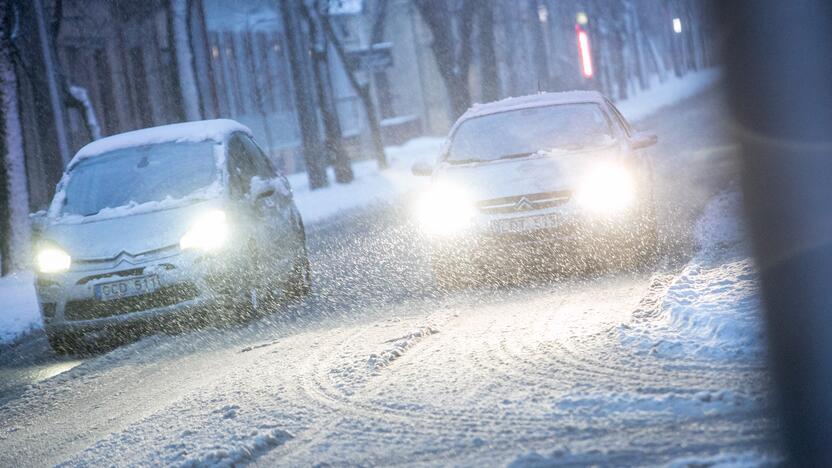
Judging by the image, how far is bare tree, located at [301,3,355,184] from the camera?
27000 millimetres

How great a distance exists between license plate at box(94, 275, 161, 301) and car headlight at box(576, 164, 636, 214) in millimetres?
3404

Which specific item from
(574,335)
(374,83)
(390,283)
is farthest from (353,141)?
(574,335)

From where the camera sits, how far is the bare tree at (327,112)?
2700 centimetres

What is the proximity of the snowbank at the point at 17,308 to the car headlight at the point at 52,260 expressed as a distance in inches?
54.7

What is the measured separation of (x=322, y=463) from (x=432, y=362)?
1969 mm

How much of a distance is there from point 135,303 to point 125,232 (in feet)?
1.95

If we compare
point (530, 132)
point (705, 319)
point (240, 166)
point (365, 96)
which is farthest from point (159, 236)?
point (365, 96)

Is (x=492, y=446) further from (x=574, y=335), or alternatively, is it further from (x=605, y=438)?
(x=574, y=335)

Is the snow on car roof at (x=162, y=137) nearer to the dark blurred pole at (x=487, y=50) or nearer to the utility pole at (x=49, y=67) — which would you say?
the utility pole at (x=49, y=67)

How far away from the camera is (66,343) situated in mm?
9320

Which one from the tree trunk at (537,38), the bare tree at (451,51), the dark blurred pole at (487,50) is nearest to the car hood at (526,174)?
the bare tree at (451,51)

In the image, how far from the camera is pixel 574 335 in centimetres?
705

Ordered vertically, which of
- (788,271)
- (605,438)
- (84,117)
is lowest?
(605,438)

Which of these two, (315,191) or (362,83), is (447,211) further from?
(362,83)
